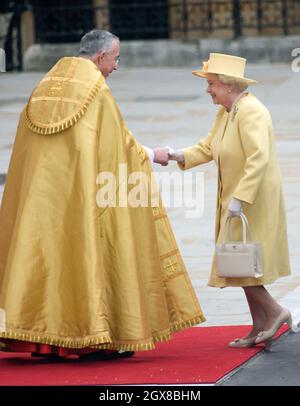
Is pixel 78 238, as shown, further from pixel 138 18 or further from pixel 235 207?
pixel 138 18

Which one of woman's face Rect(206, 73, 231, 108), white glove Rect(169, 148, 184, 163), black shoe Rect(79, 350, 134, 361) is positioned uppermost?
woman's face Rect(206, 73, 231, 108)

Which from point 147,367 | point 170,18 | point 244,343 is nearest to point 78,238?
point 147,367

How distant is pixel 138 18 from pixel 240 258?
814 inches

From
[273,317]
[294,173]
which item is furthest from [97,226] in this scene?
[294,173]

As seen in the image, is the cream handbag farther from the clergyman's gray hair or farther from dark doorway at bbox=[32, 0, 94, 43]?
dark doorway at bbox=[32, 0, 94, 43]

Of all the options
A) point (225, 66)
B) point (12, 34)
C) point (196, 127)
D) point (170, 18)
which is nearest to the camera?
point (225, 66)

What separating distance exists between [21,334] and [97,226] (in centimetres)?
69

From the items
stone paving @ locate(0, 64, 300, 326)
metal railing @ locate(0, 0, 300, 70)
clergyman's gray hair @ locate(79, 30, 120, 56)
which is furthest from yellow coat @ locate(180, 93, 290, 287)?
metal railing @ locate(0, 0, 300, 70)

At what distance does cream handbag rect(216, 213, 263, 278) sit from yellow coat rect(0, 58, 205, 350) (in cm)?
34

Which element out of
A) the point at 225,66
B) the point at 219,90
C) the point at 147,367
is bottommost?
the point at 147,367

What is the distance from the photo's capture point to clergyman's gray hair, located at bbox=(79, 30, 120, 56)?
26.0 ft

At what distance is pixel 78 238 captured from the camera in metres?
7.82

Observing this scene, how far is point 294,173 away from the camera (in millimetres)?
15062

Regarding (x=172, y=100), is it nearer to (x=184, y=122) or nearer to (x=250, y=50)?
(x=184, y=122)
